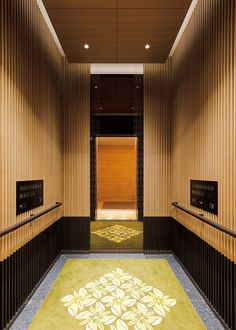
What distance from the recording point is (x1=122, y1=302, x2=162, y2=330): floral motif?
8.17 feet

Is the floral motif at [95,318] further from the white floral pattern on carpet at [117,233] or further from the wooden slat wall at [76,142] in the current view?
the white floral pattern on carpet at [117,233]

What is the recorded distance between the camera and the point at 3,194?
2363 millimetres

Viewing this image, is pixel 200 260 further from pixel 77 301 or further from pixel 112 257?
pixel 112 257

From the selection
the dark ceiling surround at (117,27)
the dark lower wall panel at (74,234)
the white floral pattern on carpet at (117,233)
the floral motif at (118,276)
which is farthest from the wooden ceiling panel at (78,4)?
the white floral pattern on carpet at (117,233)

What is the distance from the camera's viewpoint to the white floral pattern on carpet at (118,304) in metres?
2.53

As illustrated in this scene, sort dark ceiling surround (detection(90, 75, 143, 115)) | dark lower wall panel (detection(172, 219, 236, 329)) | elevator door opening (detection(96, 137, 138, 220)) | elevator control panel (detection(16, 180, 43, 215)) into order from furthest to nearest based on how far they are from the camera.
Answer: elevator door opening (detection(96, 137, 138, 220)) < dark ceiling surround (detection(90, 75, 143, 115)) < elevator control panel (detection(16, 180, 43, 215)) < dark lower wall panel (detection(172, 219, 236, 329))

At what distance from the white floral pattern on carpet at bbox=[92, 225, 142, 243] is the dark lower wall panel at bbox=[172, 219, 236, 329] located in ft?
6.23

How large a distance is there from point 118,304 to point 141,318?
37 cm

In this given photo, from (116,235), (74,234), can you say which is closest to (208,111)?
(74,234)

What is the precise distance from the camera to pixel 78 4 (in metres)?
2.88

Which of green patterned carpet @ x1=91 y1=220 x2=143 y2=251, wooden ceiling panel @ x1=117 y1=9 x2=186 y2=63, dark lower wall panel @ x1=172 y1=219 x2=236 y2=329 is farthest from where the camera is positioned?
green patterned carpet @ x1=91 y1=220 x2=143 y2=251

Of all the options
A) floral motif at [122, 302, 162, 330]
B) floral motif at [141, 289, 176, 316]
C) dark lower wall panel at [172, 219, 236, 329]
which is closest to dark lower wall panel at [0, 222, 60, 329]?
floral motif at [122, 302, 162, 330]

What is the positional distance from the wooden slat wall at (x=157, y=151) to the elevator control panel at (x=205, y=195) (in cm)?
123

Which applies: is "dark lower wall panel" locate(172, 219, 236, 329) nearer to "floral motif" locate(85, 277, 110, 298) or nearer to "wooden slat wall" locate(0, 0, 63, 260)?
"floral motif" locate(85, 277, 110, 298)
